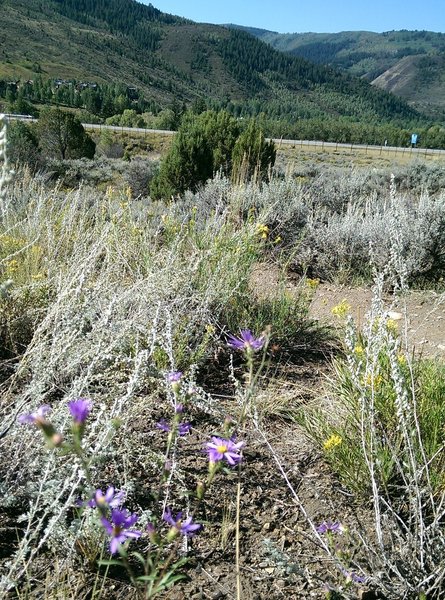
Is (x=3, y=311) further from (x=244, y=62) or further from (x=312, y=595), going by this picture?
(x=244, y=62)

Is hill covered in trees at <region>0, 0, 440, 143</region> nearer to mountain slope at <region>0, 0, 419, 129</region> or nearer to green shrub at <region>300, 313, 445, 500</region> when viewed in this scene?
mountain slope at <region>0, 0, 419, 129</region>

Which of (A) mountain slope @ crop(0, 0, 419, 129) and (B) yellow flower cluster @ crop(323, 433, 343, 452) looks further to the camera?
(A) mountain slope @ crop(0, 0, 419, 129)

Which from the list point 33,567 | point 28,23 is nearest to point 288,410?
point 33,567

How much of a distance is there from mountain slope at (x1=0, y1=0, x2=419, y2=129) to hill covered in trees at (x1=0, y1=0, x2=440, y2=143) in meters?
0.37

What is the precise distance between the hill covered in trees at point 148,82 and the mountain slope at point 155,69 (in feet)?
1.20

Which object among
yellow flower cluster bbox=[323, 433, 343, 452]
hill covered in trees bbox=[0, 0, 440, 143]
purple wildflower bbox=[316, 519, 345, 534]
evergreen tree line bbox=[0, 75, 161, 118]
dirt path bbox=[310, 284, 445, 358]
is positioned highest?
hill covered in trees bbox=[0, 0, 440, 143]

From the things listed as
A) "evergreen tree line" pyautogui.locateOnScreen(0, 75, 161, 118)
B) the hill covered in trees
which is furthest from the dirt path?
"evergreen tree line" pyautogui.locateOnScreen(0, 75, 161, 118)

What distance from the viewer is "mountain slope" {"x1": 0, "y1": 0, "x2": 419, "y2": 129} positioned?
124000 mm

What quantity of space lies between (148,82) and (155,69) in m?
21.5

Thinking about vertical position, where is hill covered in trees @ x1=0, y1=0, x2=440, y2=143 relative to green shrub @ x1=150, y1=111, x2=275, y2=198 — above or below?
above

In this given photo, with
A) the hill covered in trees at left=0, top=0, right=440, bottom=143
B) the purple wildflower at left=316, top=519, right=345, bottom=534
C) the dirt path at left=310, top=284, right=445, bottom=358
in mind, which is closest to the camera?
the purple wildflower at left=316, top=519, right=345, bottom=534

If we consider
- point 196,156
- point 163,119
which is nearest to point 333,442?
point 196,156

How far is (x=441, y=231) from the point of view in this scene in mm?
5934

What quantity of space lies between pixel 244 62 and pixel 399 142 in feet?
485
